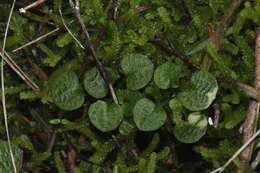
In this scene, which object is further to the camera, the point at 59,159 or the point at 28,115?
the point at 28,115

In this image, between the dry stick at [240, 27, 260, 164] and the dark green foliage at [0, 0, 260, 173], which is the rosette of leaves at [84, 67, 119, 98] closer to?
the dark green foliage at [0, 0, 260, 173]

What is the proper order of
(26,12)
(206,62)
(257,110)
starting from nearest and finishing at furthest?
(257,110)
(206,62)
(26,12)

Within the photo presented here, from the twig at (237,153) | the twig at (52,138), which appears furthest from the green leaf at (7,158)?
the twig at (237,153)

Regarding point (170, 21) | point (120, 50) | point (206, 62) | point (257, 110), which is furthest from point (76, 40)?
point (257, 110)

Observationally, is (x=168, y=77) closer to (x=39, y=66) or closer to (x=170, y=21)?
(x=170, y=21)

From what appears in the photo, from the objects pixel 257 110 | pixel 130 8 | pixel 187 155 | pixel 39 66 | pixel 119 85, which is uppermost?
pixel 130 8

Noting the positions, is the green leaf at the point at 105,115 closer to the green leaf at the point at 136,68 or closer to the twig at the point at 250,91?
the green leaf at the point at 136,68

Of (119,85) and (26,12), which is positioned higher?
(26,12)
